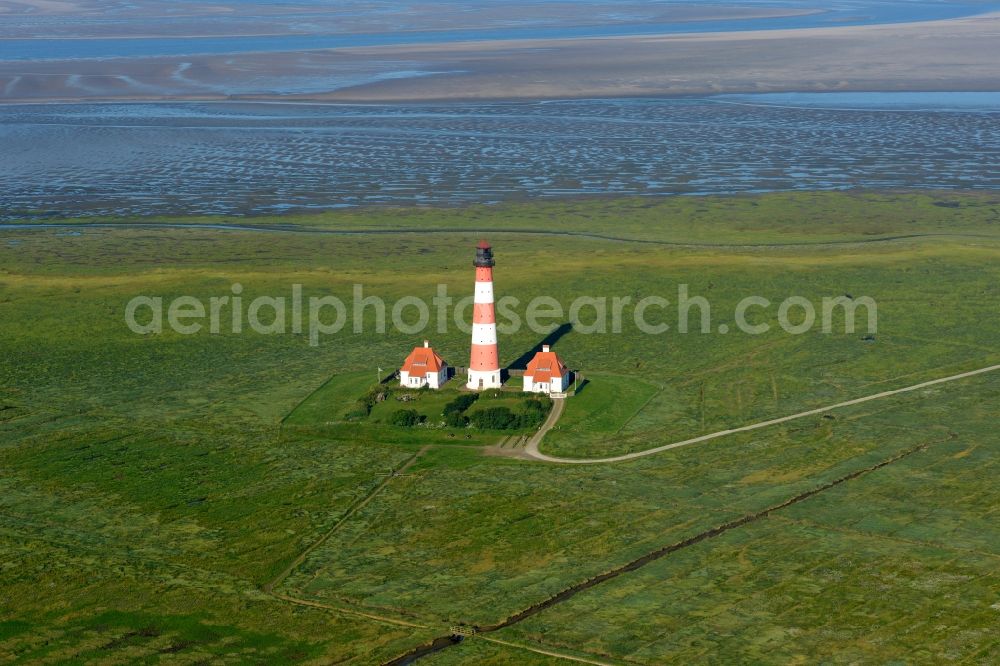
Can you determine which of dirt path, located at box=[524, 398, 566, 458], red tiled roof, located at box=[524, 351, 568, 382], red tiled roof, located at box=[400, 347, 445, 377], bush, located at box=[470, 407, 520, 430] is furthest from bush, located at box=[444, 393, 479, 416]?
dirt path, located at box=[524, 398, 566, 458]

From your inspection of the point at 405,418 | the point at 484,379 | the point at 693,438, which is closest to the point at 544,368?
the point at 484,379

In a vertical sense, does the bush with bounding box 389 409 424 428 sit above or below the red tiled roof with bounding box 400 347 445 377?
below

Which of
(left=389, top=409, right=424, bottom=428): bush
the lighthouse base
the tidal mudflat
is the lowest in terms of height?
(left=389, top=409, right=424, bottom=428): bush

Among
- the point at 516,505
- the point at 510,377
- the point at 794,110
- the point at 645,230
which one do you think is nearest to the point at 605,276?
the point at 645,230

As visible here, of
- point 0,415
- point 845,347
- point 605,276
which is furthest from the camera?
point 605,276

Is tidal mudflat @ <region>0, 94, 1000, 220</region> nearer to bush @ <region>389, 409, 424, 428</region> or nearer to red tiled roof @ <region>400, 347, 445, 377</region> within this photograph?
red tiled roof @ <region>400, 347, 445, 377</region>

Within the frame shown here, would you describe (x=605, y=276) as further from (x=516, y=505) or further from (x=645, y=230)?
(x=516, y=505)

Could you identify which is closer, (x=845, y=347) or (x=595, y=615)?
(x=595, y=615)
